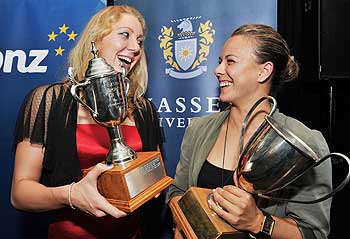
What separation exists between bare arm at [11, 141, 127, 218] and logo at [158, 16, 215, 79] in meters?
0.99

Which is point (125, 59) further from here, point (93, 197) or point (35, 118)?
point (93, 197)

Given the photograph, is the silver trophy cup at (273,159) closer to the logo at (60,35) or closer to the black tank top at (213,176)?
the black tank top at (213,176)

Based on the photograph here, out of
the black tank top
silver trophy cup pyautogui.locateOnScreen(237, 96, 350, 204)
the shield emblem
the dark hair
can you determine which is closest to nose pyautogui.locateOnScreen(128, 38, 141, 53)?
the dark hair

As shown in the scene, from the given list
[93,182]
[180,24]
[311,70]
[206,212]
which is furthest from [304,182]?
[180,24]

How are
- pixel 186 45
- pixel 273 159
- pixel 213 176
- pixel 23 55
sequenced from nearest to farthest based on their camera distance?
pixel 273 159
pixel 213 176
pixel 186 45
pixel 23 55

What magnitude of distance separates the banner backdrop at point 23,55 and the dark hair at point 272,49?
110 cm

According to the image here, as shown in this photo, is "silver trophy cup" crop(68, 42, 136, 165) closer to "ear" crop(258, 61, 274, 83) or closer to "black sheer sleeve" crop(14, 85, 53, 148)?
"black sheer sleeve" crop(14, 85, 53, 148)

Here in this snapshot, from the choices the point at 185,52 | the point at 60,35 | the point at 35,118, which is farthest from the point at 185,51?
the point at 35,118

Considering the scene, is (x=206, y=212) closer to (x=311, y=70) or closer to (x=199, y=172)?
(x=199, y=172)

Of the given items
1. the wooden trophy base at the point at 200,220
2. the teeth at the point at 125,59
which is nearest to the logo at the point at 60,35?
the teeth at the point at 125,59

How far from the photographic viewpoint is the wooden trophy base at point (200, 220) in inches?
38.0

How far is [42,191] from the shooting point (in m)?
1.09

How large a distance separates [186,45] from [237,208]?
1180mm

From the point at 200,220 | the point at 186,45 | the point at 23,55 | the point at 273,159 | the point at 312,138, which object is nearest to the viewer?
the point at 273,159
